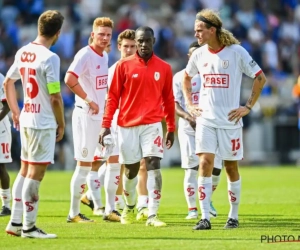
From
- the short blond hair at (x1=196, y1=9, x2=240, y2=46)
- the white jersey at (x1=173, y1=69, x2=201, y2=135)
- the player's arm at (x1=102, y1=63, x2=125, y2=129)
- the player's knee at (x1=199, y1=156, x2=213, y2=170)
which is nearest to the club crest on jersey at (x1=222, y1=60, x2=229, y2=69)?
the short blond hair at (x1=196, y1=9, x2=240, y2=46)

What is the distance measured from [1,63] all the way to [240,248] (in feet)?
69.6

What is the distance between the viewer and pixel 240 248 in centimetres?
1063

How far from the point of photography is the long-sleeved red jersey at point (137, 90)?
13.3 metres

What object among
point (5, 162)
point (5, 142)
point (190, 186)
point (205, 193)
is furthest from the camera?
point (5, 142)

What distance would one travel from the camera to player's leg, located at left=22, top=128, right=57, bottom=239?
11.4 m

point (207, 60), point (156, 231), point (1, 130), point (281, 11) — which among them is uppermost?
point (281, 11)

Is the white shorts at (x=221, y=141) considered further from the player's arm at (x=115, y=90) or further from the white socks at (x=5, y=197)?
the white socks at (x=5, y=197)

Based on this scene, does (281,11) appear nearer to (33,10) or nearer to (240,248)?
(33,10)

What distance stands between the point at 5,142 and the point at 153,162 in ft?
11.6

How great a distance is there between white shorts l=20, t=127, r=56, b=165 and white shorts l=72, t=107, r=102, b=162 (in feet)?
7.74

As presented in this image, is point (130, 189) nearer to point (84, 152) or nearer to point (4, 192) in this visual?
point (84, 152)

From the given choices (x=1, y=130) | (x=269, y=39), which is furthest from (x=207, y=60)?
(x=269, y=39)

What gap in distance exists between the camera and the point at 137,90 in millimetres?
13281

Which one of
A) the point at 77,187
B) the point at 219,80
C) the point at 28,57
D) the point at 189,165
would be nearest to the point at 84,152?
the point at 77,187
